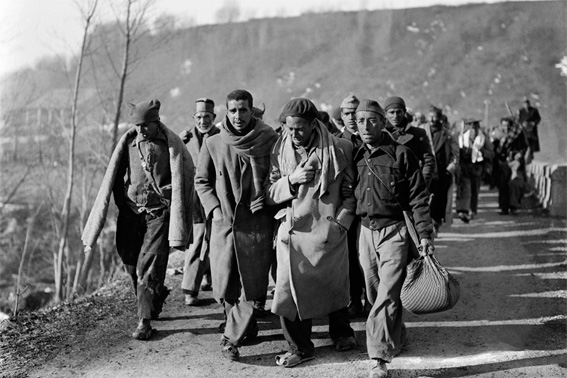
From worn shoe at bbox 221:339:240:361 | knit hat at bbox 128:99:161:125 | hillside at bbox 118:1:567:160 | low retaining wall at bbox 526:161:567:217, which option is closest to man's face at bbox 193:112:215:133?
knit hat at bbox 128:99:161:125

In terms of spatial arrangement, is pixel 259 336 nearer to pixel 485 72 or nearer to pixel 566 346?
pixel 566 346

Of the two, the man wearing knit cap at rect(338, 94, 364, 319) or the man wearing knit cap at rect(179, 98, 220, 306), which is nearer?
the man wearing knit cap at rect(338, 94, 364, 319)

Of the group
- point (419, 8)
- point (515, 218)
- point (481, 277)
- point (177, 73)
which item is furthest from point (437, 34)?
point (481, 277)

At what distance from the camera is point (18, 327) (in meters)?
5.79

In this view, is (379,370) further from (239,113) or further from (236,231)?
(239,113)

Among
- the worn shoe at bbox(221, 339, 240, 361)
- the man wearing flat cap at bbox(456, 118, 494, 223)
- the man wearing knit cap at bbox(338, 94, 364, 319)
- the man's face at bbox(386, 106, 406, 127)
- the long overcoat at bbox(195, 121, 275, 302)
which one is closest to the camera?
the worn shoe at bbox(221, 339, 240, 361)

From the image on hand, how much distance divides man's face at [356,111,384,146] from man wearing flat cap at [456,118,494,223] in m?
6.84

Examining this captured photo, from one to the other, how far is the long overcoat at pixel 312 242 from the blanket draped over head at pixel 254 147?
264 millimetres

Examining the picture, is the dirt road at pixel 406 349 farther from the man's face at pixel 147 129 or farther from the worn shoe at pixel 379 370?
the man's face at pixel 147 129

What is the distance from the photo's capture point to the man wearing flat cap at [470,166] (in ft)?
37.3

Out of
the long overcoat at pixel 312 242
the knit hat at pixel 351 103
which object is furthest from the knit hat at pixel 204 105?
the long overcoat at pixel 312 242

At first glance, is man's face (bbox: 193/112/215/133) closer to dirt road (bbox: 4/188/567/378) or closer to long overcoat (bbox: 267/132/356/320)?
dirt road (bbox: 4/188/567/378)

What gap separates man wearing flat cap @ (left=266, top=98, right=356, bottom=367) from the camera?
4738mm

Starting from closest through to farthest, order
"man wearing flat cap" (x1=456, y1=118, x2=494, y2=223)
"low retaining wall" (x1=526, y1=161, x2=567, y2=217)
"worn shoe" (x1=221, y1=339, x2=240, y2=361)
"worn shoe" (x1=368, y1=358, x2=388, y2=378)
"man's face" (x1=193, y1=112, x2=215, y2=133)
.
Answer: "worn shoe" (x1=368, y1=358, x2=388, y2=378), "worn shoe" (x1=221, y1=339, x2=240, y2=361), "man's face" (x1=193, y1=112, x2=215, y2=133), "man wearing flat cap" (x1=456, y1=118, x2=494, y2=223), "low retaining wall" (x1=526, y1=161, x2=567, y2=217)
